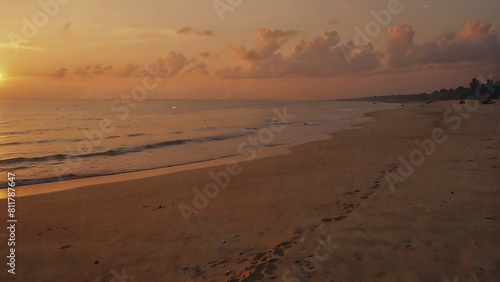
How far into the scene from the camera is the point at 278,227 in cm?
770

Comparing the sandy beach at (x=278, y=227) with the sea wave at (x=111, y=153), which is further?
the sea wave at (x=111, y=153)

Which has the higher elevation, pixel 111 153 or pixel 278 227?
pixel 278 227

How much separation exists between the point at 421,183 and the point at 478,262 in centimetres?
533

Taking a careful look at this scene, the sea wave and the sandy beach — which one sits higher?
the sandy beach

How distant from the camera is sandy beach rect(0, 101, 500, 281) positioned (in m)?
5.75

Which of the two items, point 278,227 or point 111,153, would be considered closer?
point 278,227

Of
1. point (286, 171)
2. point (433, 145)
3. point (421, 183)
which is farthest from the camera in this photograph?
point (433, 145)

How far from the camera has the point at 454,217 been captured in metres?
7.41

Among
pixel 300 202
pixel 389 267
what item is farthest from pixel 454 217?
pixel 300 202

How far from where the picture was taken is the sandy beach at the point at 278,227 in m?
5.75

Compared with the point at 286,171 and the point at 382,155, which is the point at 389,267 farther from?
the point at 382,155

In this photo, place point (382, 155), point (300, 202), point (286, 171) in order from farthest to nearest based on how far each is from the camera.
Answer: point (382, 155) < point (286, 171) < point (300, 202)

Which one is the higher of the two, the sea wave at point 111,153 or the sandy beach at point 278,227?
the sandy beach at point 278,227

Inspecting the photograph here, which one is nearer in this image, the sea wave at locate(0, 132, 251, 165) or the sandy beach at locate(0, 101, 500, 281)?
the sandy beach at locate(0, 101, 500, 281)
